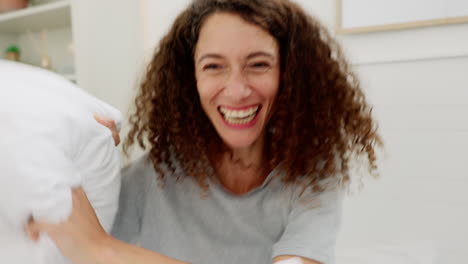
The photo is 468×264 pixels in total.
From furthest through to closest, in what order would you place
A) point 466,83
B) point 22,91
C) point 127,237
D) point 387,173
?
1. point 387,173
2. point 466,83
3. point 127,237
4. point 22,91

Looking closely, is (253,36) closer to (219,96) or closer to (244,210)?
(219,96)

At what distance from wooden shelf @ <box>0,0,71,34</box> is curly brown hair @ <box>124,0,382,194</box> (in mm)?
1052

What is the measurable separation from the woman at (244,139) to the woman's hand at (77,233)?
0.25 metres

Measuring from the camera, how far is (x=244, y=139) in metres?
0.78

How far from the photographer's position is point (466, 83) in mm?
1122

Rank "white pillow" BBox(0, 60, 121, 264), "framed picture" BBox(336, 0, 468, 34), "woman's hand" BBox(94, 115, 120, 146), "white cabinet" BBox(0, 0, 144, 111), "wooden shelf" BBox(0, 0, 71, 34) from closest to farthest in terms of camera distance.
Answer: "white pillow" BBox(0, 60, 121, 264), "woman's hand" BBox(94, 115, 120, 146), "framed picture" BBox(336, 0, 468, 34), "white cabinet" BBox(0, 0, 144, 111), "wooden shelf" BBox(0, 0, 71, 34)

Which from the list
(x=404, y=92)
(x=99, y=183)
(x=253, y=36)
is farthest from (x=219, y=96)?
(x=404, y=92)

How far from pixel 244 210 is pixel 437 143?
689 millimetres

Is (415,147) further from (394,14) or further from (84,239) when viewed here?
(84,239)

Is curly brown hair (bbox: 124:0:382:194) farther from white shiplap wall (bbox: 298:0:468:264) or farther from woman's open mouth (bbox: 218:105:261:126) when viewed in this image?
white shiplap wall (bbox: 298:0:468:264)

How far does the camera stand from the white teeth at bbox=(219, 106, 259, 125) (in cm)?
77

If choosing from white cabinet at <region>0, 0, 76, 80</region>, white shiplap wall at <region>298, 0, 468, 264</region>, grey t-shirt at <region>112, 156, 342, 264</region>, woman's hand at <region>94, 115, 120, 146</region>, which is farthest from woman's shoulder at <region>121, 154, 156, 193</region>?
white cabinet at <region>0, 0, 76, 80</region>

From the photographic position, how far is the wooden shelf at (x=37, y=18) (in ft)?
5.77

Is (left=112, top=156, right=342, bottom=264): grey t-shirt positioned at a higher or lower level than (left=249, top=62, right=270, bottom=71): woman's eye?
lower
